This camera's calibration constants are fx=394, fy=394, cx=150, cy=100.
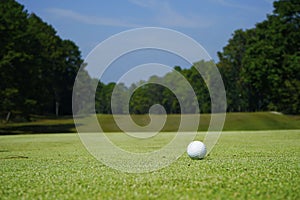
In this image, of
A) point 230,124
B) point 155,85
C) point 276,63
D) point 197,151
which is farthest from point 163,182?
point 276,63

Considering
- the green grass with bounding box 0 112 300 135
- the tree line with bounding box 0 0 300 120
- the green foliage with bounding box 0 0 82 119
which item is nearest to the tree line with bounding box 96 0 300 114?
the tree line with bounding box 0 0 300 120

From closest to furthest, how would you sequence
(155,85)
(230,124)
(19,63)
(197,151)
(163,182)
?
(163,182) < (197,151) < (19,63) < (155,85) < (230,124)

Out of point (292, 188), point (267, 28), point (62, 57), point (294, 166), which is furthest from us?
point (62, 57)

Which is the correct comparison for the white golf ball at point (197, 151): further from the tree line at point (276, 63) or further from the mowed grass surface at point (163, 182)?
the tree line at point (276, 63)

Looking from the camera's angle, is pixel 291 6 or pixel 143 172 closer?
pixel 143 172

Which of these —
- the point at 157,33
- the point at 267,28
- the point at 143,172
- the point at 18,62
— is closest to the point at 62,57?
the point at 18,62

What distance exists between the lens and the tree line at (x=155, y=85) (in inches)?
2566

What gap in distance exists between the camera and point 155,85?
234ft

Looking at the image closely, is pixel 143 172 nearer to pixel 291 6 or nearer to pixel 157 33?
pixel 157 33

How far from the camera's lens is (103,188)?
11.3 m

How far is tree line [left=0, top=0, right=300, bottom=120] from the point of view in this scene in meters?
65.2

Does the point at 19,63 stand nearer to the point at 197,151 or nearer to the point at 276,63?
the point at 276,63

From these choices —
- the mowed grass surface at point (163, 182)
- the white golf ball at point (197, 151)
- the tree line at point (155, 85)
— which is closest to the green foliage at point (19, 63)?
the tree line at point (155, 85)

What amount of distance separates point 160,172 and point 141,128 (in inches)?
2073
